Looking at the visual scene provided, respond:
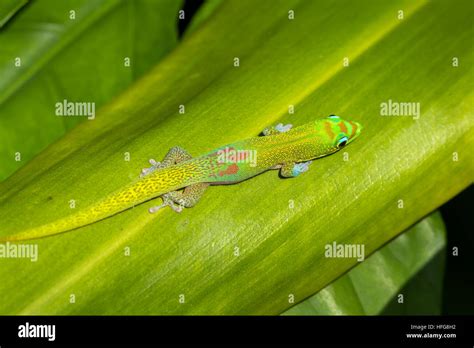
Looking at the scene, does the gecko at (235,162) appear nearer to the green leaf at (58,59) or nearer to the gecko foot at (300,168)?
the gecko foot at (300,168)

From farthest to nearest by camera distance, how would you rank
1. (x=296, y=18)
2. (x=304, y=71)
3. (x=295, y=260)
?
1. (x=296, y=18)
2. (x=304, y=71)
3. (x=295, y=260)

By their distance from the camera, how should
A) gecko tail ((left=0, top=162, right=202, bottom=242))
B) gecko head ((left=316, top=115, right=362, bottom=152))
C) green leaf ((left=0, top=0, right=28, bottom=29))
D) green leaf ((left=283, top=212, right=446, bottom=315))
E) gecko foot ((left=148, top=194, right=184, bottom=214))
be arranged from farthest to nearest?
green leaf ((left=283, top=212, right=446, bottom=315)) < green leaf ((left=0, top=0, right=28, bottom=29)) < gecko head ((left=316, top=115, right=362, bottom=152)) < gecko foot ((left=148, top=194, right=184, bottom=214)) < gecko tail ((left=0, top=162, right=202, bottom=242))

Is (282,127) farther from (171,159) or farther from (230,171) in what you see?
(171,159)

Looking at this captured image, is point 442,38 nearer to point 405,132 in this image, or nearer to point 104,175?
point 405,132

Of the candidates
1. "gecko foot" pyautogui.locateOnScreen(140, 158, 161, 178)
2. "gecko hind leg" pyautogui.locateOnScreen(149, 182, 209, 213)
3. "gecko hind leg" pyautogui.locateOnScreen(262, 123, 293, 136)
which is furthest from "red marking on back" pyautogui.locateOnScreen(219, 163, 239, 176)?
"gecko foot" pyautogui.locateOnScreen(140, 158, 161, 178)

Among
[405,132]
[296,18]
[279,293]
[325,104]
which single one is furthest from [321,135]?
[279,293]

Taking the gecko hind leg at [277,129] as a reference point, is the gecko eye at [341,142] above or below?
below

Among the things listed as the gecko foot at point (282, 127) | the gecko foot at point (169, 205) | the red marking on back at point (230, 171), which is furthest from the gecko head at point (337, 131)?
the gecko foot at point (169, 205)

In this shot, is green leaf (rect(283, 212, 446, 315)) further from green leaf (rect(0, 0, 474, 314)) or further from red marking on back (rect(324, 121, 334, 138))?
red marking on back (rect(324, 121, 334, 138))
